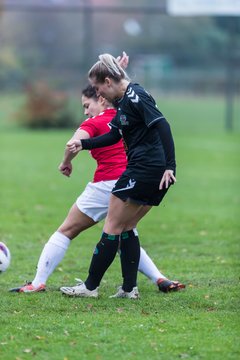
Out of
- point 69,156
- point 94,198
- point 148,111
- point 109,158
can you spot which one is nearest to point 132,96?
point 148,111

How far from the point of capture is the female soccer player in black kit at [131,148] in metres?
6.07

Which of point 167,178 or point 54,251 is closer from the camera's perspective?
point 167,178

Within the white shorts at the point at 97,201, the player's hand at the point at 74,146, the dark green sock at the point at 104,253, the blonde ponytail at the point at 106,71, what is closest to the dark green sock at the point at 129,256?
the dark green sock at the point at 104,253

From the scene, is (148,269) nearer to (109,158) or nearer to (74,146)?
(109,158)

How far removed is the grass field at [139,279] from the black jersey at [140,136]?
1.01m

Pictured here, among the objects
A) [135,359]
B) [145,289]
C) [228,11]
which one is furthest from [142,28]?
[135,359]

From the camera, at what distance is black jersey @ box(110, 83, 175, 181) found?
20.0ft

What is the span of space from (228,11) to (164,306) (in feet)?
75.6

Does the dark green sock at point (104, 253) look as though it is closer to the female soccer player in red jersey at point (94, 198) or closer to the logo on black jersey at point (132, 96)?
the female soccer player in red jersey at point (94, 198)

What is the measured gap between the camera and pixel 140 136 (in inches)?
244

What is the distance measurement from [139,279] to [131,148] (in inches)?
64.4

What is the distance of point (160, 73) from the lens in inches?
1298

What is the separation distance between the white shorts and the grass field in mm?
663

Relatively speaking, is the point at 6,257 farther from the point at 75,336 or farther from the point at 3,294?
the point at 75,336
